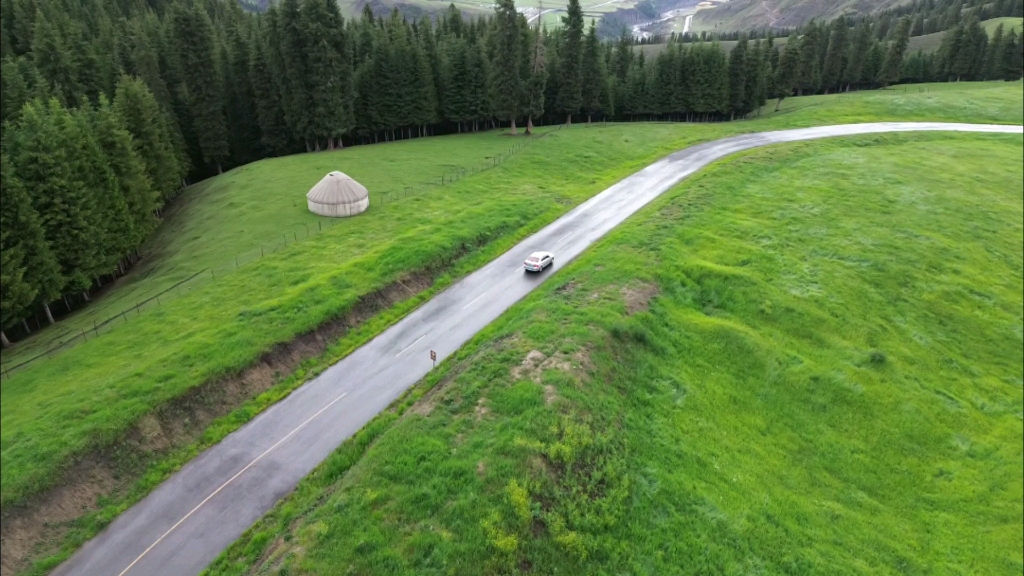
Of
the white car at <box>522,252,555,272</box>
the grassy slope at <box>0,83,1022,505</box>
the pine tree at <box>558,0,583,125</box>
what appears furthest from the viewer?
the pine tree at <box>558,0,583,125</box>

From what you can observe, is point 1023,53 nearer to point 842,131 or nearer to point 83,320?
point 842,131

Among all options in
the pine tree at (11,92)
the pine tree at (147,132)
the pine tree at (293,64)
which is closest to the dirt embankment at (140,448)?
the pine tree at (11,92)

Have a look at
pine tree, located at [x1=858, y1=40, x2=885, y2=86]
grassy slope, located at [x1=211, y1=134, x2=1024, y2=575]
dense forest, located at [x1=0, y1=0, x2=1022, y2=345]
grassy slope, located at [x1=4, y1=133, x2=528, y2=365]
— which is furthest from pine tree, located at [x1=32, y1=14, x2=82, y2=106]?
pine tree, located at [x1=858, y1=40, x2=885, y2=86]

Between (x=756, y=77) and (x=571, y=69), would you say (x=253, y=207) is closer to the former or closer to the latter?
(x=571, y=69)

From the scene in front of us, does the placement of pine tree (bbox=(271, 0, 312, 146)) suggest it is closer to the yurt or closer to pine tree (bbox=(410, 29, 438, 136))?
pine tree (bbox=(410, 29, 438, 136))

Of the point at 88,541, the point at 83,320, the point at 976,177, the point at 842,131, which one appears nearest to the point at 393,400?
the point at 88,541

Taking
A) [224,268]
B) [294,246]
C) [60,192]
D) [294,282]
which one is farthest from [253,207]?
[60,192]
